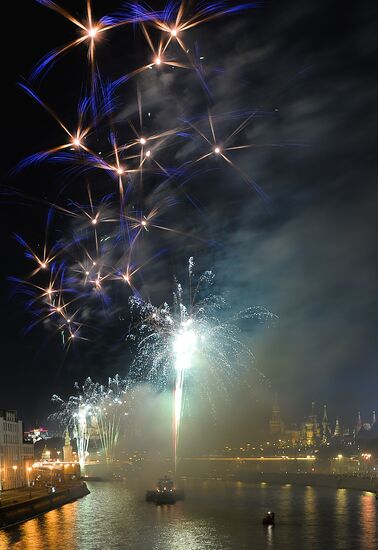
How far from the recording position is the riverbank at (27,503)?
201ft

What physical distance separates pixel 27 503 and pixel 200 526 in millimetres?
17026

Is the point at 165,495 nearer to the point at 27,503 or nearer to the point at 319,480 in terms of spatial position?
the point at 27,503

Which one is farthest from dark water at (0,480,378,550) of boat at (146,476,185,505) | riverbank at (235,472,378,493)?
riverbank at (235,472,378,493)

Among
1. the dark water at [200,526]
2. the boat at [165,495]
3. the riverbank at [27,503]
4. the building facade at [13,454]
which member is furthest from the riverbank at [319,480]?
the building facade at [13,454]

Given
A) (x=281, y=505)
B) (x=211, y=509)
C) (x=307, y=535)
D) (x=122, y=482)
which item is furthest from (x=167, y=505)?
(x=122, y=482)

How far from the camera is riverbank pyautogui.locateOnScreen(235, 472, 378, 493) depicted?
413ft

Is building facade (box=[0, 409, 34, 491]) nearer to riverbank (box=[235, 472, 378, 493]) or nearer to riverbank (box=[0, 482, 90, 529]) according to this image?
riverbank (box=[0, 482, 90, 529])

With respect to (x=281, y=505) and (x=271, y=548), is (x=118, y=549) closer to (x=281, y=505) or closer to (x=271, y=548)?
(x=271, y=548)

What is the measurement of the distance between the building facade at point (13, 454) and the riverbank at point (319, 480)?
188ft

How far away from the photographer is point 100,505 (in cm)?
8844

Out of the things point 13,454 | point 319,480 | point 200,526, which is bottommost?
point 319,480

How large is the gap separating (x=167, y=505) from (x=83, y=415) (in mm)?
33819

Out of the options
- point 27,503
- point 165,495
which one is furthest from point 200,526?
point 165,495

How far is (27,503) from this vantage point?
225ft
